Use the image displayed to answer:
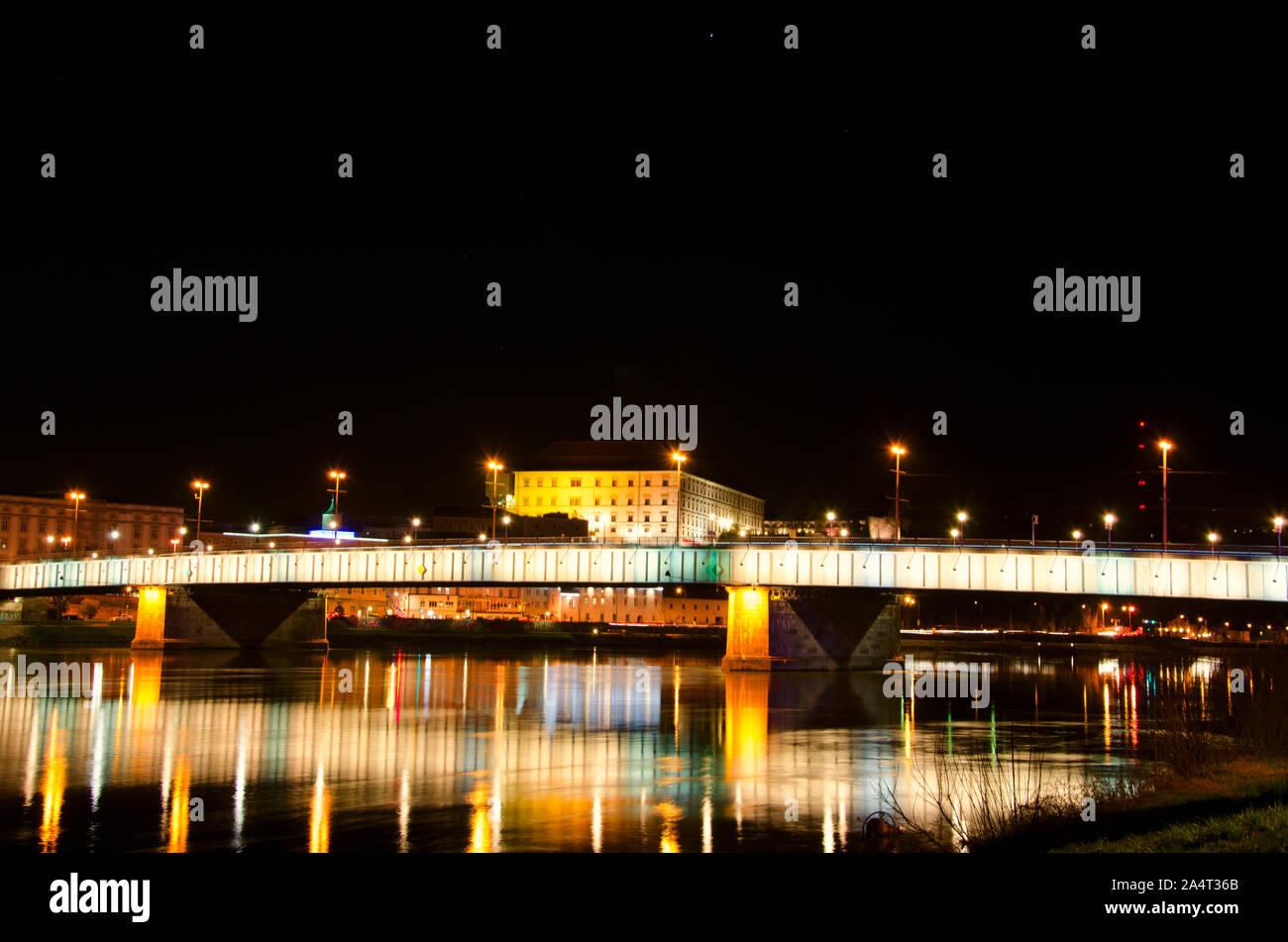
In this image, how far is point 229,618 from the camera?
110 meters

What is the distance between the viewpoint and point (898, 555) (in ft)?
245

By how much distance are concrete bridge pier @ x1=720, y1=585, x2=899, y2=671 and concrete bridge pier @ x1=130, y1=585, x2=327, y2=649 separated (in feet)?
170

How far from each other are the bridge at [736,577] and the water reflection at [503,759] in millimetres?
7995

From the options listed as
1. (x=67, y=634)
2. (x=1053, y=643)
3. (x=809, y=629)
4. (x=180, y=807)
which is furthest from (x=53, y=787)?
(x=1053, y=643)

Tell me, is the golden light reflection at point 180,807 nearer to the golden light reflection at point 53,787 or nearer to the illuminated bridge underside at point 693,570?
the golden light reflection at point 53,787

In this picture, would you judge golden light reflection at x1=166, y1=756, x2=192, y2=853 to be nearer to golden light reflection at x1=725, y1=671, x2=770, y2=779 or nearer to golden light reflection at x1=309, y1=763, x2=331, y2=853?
golden light reflection at x1=309, y1=763, x2=331, y2=853

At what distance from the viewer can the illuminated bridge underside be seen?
64375 millimetres

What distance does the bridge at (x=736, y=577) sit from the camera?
66000 millimetres

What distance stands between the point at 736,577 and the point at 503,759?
48.6m

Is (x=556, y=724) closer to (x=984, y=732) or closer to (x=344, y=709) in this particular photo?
(x=344, y=709)

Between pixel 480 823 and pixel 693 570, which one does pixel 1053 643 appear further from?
pixel 480 823

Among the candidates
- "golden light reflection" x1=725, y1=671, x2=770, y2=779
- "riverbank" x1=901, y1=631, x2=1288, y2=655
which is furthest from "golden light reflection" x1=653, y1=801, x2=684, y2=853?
"riverbank" x1=901, y1=631, x2=1288, y2=655

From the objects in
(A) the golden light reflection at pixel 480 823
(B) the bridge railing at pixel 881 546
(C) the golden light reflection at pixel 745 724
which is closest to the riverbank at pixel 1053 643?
(B) the bridge railing at pixel 881 546

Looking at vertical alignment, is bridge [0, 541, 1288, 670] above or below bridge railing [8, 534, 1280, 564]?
below
